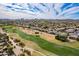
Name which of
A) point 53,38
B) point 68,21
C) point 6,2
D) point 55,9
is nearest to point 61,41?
point 53,38

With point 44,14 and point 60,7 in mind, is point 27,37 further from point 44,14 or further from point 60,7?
point 60,7

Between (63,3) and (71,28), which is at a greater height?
(63,3)

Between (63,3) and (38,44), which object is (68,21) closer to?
(63,3)

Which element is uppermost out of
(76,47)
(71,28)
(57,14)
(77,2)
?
(77,2)

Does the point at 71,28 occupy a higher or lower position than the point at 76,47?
higher

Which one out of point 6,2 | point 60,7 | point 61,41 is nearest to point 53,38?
point 61,41

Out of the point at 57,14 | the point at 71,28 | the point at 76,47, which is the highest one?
the point at 57,14
